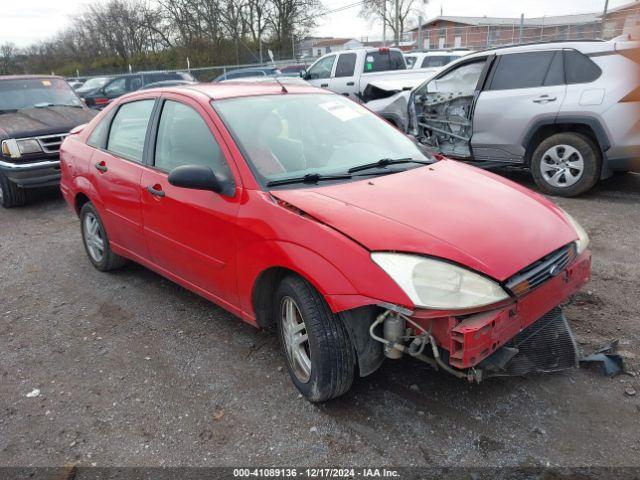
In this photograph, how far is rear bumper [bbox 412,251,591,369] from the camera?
7.30ft

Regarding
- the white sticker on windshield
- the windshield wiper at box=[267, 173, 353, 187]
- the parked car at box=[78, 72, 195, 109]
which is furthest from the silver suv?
the parked car at box=[78, 72, 195, 109]

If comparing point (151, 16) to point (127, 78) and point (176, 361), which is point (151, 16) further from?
point (176, 361)

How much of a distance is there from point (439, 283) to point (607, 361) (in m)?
1.39

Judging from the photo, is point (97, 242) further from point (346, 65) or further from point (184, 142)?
point (346, 65)

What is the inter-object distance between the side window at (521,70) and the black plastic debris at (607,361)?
4.37 meters

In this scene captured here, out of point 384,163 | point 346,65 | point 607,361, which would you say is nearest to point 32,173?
point 384,163

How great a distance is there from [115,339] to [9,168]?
4.66m

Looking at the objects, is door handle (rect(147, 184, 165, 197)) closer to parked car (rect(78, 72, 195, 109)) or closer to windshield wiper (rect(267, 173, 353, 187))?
windshield wiper (rect(267, 173, 353, 187))


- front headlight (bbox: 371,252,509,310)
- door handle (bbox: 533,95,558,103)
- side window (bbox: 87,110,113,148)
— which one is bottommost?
front headlight (bbox: 371,252,509,310)

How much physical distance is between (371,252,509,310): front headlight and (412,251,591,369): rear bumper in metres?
0.07

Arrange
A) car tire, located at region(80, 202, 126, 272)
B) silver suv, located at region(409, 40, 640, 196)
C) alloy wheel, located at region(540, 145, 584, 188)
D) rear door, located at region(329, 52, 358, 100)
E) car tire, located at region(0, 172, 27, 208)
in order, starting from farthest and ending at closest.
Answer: rear door, located at region(329, 52, 358, 100)
car tire, located at region(0, 172, 27, 208)
alloy wheel, located at region(540, 145, 584, 188)
silver suv, located at region(409, 40, 640, 196)
car tire, located at region(80, 202, 126, 272)

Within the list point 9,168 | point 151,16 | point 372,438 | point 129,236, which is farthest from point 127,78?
point 151,16

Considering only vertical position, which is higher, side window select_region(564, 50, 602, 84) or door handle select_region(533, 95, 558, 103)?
side window select_region(564, 50, 602, 84)

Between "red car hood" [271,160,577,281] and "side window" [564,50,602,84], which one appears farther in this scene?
"side window" [564,50,602,84]
